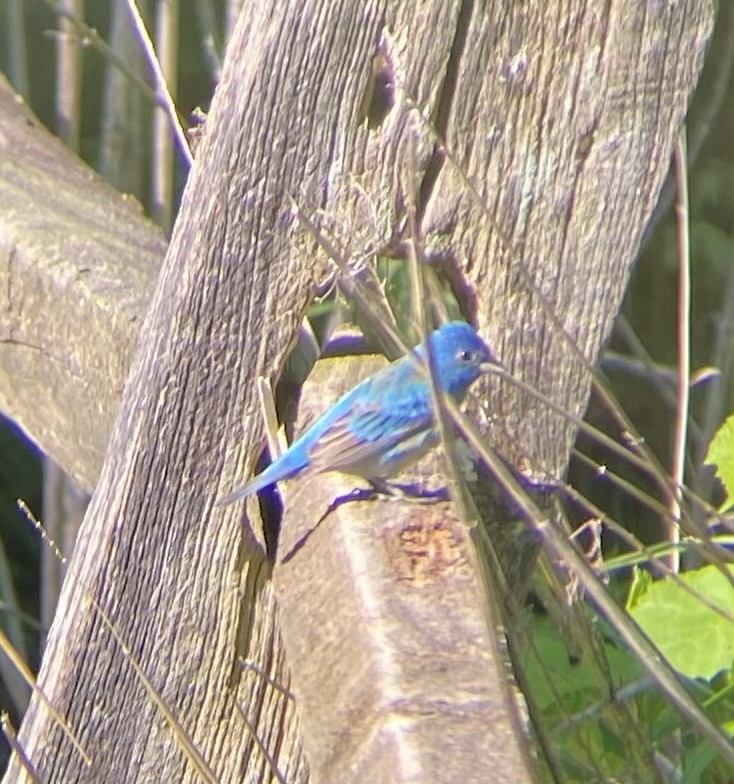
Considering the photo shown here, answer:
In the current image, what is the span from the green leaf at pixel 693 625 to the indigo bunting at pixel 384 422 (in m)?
0.34

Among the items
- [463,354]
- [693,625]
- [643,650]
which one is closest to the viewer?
[643,650]

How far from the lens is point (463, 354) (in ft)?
4.72

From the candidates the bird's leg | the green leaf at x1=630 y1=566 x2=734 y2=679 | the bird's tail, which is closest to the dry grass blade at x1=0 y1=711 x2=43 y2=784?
the bird's tail

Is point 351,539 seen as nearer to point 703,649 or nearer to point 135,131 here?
point 703,649

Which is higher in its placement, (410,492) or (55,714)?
(410,492)

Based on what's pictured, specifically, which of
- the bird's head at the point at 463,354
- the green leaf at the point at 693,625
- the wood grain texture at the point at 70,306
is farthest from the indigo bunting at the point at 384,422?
the green leaf at the point at 693,625

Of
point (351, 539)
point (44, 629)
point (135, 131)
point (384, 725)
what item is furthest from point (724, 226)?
point (384, 725)

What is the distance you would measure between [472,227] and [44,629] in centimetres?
219

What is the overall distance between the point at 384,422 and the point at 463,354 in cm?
38

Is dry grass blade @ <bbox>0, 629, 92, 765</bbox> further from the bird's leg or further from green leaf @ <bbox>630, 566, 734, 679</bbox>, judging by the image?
green leaf @ <bbox>630, 566, 734, 679</bbox>

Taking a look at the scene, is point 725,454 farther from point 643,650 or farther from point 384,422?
point 643,650

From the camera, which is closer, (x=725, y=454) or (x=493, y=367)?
(x=493, y=367)

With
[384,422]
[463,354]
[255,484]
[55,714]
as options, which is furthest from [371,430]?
[55,714]

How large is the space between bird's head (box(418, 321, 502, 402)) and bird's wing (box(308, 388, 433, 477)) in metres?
0.17
